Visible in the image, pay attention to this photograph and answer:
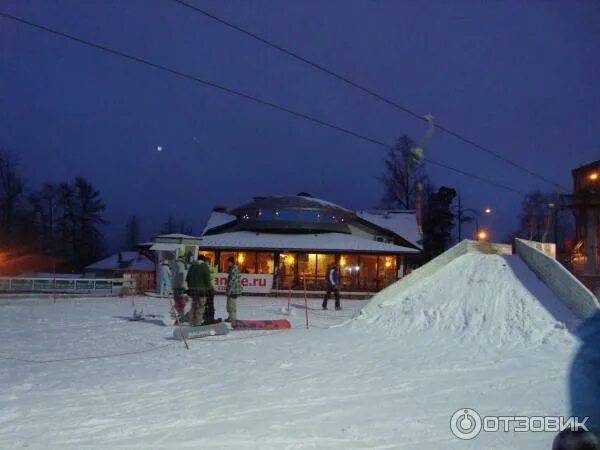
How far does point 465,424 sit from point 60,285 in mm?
29621

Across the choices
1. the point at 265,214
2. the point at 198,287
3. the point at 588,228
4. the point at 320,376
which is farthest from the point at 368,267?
the point at 320,376

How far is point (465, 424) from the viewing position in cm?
563

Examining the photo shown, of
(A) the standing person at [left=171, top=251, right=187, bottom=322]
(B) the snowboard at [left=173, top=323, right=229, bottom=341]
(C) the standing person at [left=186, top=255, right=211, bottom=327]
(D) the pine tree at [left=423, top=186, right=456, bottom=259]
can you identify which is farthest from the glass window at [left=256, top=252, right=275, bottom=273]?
(B) the snowboard at [left=173, top=323, right=229, bottom=341]

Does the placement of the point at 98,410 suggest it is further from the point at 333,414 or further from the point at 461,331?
the point at 461,331

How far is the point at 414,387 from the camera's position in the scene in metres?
7.36

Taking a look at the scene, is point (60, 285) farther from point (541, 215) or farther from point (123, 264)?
point (541, 215)

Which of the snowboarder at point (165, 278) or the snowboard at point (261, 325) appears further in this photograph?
the snowboarder at point (165, 278)

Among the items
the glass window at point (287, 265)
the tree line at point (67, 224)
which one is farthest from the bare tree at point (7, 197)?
the glass window at point (287, 265)

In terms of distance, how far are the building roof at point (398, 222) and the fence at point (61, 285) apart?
19.2m

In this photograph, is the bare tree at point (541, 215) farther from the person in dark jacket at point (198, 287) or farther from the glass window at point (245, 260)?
the person in dark jacket at point (198, 287)

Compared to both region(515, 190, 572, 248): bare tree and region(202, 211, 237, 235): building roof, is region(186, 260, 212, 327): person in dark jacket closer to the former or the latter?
region(202, 211, 237, 235): building roof

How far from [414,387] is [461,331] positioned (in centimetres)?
404

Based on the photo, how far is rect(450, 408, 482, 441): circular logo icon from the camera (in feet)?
17.6

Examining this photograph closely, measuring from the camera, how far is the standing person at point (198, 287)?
42.9 ft
